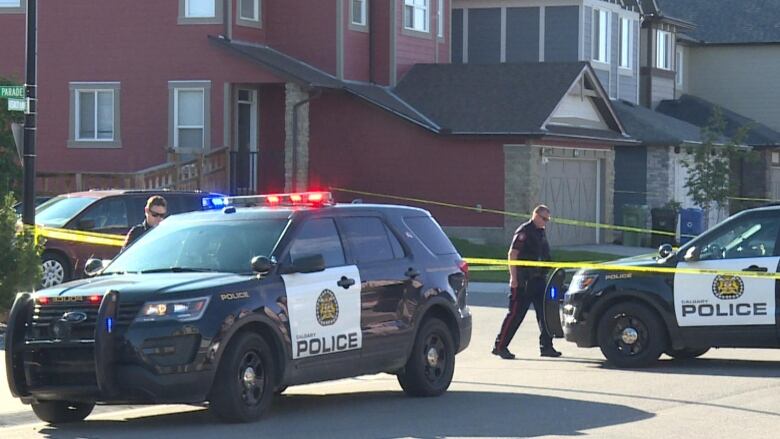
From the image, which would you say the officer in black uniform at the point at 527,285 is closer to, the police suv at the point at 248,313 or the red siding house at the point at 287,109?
the police suv at the point at 248,313

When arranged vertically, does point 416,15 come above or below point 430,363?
above

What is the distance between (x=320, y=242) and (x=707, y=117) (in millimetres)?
40815

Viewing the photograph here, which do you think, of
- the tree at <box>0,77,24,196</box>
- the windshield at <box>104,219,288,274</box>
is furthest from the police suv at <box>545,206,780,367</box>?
the tree at <box>0,77,24,196</box>

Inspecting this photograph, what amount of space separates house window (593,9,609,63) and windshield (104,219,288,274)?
114 ft

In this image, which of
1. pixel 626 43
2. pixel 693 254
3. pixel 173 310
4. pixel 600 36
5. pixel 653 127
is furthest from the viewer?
pixel 626 43

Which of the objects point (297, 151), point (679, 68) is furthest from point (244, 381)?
point (679, 68)

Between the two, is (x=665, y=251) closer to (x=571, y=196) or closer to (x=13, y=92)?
(x=13, y=92)

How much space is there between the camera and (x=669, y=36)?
52719mm

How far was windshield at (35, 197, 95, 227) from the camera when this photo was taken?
23.4 m

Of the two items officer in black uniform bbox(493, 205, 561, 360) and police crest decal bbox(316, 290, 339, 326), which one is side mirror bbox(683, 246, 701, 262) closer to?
officer in black uniform bbox(493, 205, 561, 360)

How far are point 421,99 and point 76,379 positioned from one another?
27.4 meters

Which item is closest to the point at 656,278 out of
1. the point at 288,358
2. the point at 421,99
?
the point at 288,358

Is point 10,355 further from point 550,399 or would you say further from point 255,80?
point 255,80

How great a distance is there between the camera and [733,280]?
50.3ft
